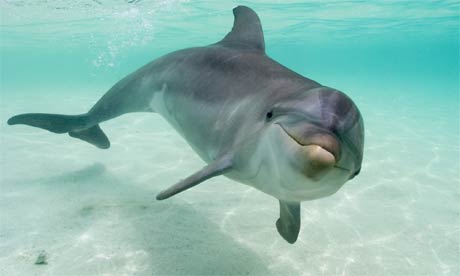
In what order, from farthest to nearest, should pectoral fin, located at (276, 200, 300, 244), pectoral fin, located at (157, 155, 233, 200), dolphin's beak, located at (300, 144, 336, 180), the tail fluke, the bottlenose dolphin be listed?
the tail fluke < pectoral fin, located at (276, 200, 300, 244) < pectoral fin, located at (157, 155, 233, 200) < the bottlenose dolphin < dolphin's beak, located at (300, 144, 336, 180)

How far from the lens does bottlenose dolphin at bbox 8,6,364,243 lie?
2.39 meters

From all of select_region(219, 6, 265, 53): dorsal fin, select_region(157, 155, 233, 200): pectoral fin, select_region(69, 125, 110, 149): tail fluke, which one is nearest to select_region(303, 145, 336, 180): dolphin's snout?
select_region(157, 155, 233, 200): pectoral fin

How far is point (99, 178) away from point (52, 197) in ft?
3.97

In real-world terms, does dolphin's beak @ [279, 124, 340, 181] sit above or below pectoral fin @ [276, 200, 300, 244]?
above

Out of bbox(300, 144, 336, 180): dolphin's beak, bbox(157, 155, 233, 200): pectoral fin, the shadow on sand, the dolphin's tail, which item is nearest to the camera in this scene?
bbox(300, 144, 336, 180): dolphin's beak

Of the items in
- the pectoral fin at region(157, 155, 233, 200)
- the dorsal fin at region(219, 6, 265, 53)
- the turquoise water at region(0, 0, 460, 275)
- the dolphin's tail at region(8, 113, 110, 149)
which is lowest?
the turquoise water at region(0, 0, 460, 275)

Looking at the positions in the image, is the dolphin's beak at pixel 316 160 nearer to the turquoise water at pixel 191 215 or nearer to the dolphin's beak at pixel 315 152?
the dolphin's beak at pixel 315 152

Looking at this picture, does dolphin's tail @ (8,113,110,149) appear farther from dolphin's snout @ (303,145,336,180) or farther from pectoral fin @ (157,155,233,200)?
dolphin's snout @ (303,145,336,180)

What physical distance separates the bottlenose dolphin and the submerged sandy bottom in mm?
1003

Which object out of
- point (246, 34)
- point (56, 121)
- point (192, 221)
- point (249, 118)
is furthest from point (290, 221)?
point (56, 121)

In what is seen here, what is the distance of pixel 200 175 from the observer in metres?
3.43

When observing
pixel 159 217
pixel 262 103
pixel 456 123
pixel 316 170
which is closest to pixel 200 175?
pixel 262 103

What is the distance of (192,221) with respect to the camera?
19.4 feet

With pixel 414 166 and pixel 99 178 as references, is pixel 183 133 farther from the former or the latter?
pixel 414 166
